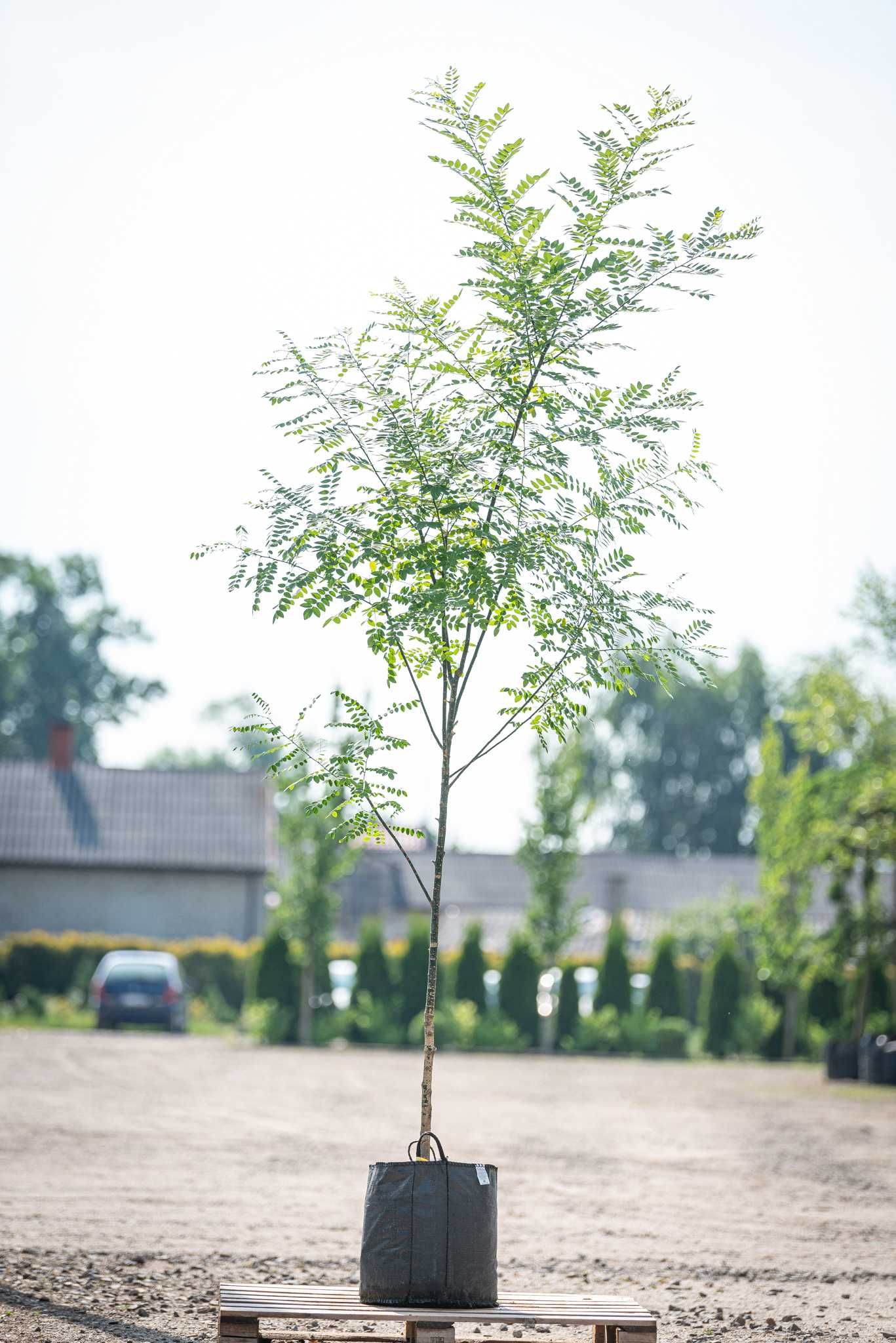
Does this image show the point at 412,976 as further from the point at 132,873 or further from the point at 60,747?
the point at 60,747

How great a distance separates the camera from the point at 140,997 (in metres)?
30.0

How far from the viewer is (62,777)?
45000mm

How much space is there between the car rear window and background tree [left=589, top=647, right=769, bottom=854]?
39.6 metres

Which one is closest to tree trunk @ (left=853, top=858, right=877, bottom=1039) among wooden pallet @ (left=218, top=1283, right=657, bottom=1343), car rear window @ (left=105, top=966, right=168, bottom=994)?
car rear window @ (left=105, top=966, right=168, bottom=994)

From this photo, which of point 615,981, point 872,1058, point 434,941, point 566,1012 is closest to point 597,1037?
point 566,1012

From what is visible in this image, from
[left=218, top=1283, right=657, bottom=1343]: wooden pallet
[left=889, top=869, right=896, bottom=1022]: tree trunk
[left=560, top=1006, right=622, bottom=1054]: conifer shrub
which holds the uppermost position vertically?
[left=889, top=869, right=896, bottom=1022]: tree trunk

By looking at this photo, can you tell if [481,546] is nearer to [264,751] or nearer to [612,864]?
[264,751]

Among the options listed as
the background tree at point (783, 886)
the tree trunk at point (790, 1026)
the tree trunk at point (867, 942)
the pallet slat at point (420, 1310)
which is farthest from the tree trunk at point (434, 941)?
the tree trunk at point (790, 1026)

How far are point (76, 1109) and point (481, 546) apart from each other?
11391mm

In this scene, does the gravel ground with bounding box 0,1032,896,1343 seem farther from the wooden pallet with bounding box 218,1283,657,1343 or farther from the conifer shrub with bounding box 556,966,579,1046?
the conifer shrub with bounding box 556,966,579,1046

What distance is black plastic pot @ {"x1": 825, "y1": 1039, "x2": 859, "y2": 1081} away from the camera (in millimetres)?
24203

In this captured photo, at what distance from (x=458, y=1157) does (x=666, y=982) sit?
21434 mm

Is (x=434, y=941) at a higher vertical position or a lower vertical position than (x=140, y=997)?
higher

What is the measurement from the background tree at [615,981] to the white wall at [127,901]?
1146 cm
